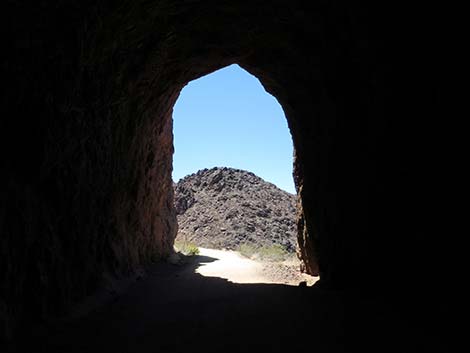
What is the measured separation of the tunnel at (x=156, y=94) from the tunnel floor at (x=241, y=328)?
1.60 feet

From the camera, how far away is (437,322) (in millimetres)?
4562

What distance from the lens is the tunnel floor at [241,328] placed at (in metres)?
4.44

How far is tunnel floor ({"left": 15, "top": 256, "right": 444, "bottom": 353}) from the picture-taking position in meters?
4.44

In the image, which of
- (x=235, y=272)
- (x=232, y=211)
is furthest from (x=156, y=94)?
(x=232, y=211)

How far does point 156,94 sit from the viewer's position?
37.5 feet

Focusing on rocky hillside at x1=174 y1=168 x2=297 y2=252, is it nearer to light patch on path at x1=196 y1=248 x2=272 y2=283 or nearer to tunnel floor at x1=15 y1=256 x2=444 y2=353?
light patch on path at x1=196 y1=248 x2=272 y2=283

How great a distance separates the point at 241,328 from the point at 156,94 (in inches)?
325

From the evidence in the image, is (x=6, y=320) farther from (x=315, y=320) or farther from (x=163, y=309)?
(x=315, y=320)

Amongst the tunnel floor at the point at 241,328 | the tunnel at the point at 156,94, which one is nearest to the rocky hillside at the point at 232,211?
the tunnel at the point at 156,94

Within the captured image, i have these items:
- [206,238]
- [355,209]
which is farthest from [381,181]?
[206,238]

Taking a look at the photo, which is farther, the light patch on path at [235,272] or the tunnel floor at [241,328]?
the light patch on path at [235,272]

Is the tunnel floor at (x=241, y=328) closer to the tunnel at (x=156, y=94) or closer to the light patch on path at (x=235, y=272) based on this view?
the tunnel at (x=156, y=94)

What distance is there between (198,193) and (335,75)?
47.1 metres

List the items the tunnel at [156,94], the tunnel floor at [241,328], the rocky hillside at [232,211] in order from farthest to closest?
1. the rocky hillside at [232,211]
2. the tunnel at [156,94]
3. the tunnel floor at [241,328]
